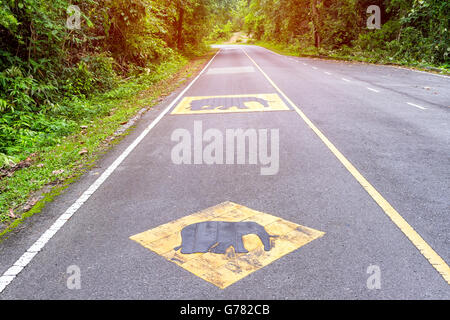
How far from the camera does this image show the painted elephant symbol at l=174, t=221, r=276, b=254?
364 cm

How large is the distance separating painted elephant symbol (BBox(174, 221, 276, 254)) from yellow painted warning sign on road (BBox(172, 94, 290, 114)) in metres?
6.65

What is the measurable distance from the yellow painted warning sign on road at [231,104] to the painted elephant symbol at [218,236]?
6.65 metres

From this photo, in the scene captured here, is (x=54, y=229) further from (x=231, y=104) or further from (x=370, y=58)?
(x=370, y=58)

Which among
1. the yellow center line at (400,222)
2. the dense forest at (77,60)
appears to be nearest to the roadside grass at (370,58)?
the dense forest at (77,60)

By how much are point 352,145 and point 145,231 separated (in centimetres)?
440

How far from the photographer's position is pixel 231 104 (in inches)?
450

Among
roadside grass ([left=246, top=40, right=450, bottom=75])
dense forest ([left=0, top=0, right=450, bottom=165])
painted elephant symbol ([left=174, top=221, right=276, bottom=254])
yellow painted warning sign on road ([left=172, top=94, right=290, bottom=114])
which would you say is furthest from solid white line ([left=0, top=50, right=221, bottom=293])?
roadside grass ([left=246, top=40, right=450, bottom=75])

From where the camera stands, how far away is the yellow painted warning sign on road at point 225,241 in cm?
332

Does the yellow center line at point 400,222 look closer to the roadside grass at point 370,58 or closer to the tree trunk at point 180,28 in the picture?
the roadside grass at point 370,58

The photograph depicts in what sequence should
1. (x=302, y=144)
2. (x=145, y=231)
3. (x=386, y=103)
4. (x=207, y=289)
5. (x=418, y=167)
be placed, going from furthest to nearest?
(x=386, y=103) < (x=302, y=144) < (x=418, y=167) < (x=145, y=231) < (x=207, y=289)

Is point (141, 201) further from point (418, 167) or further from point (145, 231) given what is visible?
point (418, 167)

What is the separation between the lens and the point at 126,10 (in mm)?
16016
